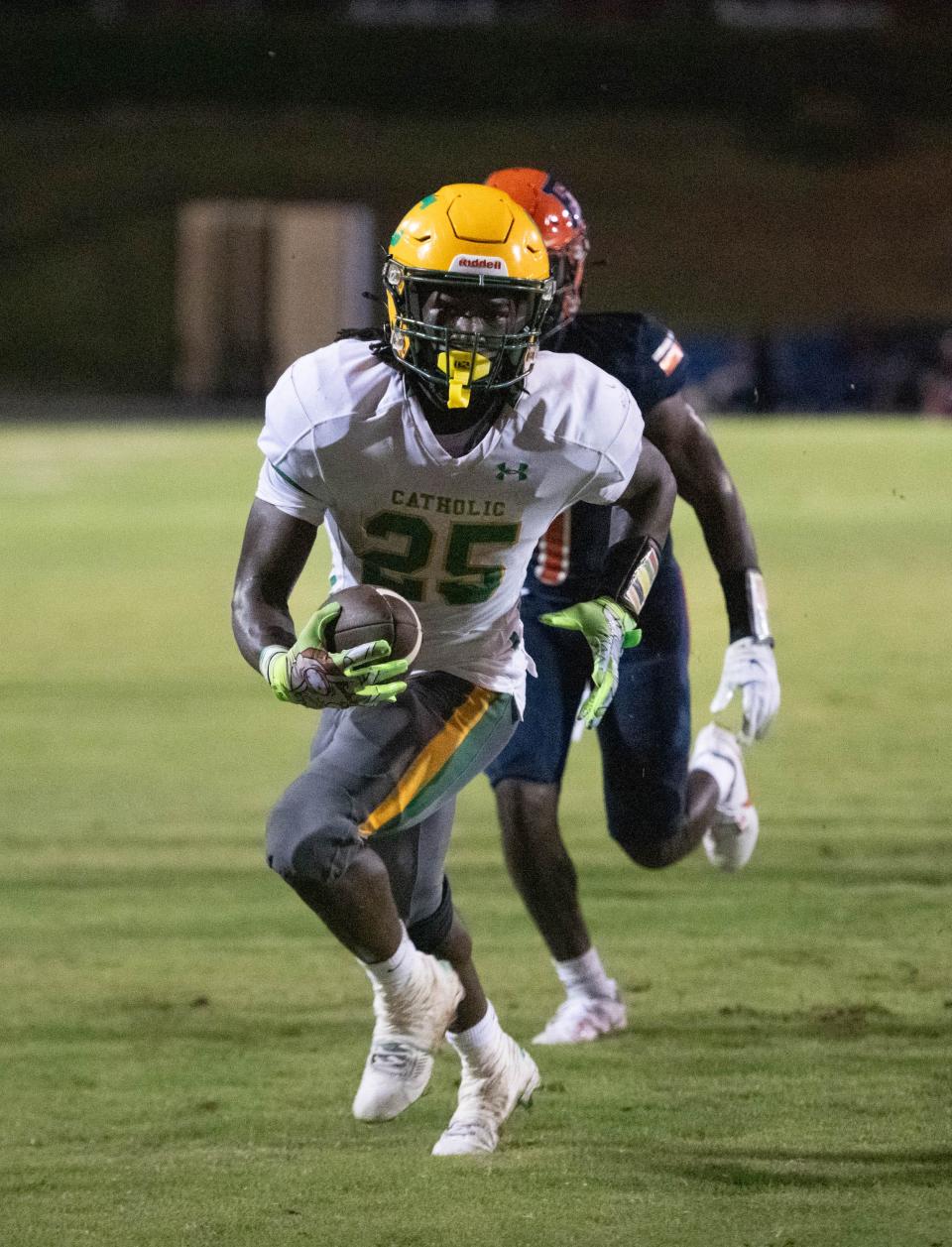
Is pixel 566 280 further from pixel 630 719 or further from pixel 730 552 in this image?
pixel 630 719

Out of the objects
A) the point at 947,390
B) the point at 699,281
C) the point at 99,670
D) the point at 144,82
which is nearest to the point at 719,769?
the point at 99,670

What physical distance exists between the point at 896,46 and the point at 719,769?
33152 mm

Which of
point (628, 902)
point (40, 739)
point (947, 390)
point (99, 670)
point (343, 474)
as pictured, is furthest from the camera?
point (947, 390)

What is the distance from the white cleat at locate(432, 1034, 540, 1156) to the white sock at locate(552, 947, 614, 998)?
0.62 metres

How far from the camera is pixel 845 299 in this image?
111 feet

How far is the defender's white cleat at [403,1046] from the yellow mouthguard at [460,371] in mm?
1093

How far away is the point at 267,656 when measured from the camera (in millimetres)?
3689

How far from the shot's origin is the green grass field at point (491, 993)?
11.7 feet

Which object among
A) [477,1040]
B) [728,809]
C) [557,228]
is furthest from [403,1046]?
[557,228]

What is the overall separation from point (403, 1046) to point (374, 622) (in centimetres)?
87

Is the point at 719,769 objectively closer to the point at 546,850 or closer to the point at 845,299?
the point at 546,850

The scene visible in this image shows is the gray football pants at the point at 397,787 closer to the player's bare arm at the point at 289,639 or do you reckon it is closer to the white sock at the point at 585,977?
the player's bare arm at the point at 289,639

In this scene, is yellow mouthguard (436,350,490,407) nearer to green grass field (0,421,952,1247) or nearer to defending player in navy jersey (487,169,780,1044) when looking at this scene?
defending player in navy jersey (487,169,780,1044)

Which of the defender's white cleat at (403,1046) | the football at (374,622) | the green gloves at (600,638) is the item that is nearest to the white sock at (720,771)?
the green gloves at (600,638)
